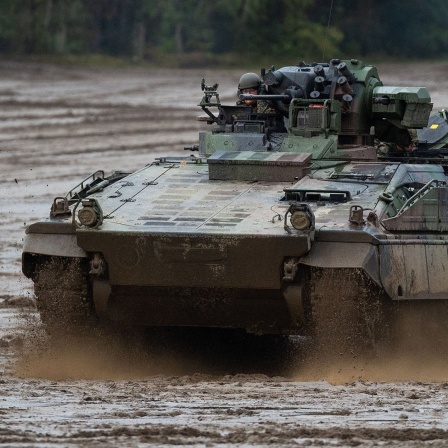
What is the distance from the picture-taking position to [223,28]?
137 feet

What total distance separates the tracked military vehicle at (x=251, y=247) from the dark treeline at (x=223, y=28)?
Answer: 2709cm

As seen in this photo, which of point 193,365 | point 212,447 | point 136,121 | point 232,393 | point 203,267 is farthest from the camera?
point 136,121

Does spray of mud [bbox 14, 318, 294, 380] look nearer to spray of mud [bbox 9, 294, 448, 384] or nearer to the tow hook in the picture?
spray of mud [bbox 9, 294, 448, 384]

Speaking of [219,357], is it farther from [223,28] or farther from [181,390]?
[223,28]

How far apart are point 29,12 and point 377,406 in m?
31.6

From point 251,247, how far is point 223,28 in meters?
31.2

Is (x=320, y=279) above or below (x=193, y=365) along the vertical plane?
above

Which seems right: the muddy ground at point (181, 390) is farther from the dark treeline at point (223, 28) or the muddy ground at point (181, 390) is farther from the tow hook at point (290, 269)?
the dark treeline at point (223, 28)

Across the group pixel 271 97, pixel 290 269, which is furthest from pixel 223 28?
pixel 290 269

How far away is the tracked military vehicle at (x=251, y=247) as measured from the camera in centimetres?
1130

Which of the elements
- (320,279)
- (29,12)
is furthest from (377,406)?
(29,12)

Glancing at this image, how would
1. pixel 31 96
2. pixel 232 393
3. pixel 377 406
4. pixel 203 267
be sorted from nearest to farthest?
1. pixel 377 406
2. pixel 232 393
3. pixel 203 267
4. pixel 31 96

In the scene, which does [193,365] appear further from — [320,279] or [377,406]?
[377,406]

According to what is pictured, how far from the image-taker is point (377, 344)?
11836mm
